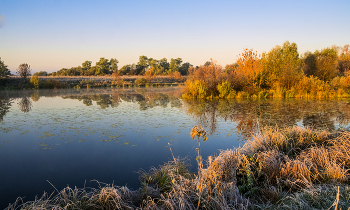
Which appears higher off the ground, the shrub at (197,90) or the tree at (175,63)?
the tree at (175,63)

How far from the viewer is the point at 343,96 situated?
→ 1656 centimetres

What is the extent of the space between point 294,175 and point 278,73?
63.4ft

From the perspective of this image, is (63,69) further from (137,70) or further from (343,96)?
(343,96)

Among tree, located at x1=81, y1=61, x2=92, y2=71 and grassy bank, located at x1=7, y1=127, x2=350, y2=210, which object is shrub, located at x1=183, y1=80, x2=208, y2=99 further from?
tree, located at x1=81, y1=61, x2=92, y2=71

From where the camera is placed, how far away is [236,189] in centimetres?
290

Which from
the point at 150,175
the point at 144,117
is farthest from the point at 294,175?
the point at 144,117

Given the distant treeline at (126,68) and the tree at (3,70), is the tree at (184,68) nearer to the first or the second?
the distant treeline at (126,68)

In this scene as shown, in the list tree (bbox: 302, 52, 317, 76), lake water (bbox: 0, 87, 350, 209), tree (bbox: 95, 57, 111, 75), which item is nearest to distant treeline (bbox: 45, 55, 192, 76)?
tree (bbox: 95, 57, 111, 75)

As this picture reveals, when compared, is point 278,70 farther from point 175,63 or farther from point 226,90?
point 175,63

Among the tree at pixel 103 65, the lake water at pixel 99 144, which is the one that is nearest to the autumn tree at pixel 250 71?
the lake water at pixel 99 144

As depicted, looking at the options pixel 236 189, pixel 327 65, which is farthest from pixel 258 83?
pixel 236 189

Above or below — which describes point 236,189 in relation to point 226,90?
below

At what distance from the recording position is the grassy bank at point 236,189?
2.62 m

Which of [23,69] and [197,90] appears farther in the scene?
[23,69]
